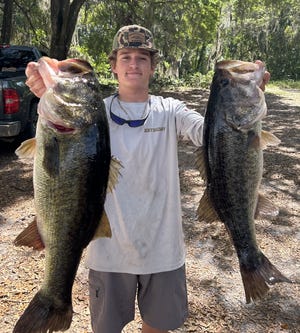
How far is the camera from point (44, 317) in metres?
2.19

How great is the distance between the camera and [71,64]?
80.3 inches

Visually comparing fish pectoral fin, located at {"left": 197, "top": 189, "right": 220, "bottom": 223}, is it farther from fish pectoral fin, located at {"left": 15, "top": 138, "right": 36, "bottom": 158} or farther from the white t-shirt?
fish pectoral fin, located at {"left": 15, "top": 138, "right": 36, "bottom": 158}

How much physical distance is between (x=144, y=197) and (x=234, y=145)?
626mm

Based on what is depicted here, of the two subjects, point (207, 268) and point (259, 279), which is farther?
point (207, 268)

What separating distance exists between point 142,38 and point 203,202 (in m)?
1.08

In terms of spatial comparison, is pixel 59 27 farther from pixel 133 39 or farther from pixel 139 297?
pixel 139 297

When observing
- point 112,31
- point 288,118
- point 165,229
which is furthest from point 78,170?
point 112,31

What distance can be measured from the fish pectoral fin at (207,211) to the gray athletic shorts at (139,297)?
428mm

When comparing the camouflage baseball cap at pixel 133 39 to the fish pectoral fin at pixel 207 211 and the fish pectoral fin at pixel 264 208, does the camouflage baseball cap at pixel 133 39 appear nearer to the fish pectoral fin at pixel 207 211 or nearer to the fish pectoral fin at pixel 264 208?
the fish pectoral fin at pixel 207 211

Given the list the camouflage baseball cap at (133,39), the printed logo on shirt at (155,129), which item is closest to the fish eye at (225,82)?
the printed logo on shirt at (155,129)

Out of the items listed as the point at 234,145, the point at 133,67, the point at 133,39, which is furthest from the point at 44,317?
the point at 133,39

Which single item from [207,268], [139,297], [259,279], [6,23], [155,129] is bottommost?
[207,268]

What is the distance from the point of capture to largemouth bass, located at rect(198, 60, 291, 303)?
2.16 m

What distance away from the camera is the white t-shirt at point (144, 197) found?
95.0 inches
